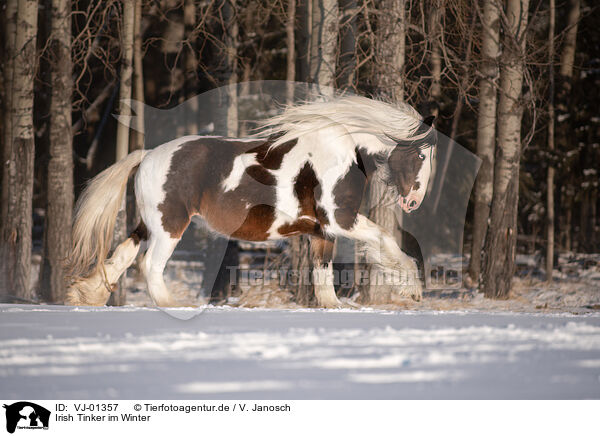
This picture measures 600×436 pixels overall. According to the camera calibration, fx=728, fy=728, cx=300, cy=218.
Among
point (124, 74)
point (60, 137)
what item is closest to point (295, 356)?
point (60, 137)

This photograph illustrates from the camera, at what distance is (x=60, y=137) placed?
9.65 meters

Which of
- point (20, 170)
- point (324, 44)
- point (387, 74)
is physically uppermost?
point (324, 44)

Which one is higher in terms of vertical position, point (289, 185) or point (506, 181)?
point (506, 181)

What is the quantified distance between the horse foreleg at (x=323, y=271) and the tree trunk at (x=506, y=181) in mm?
3487

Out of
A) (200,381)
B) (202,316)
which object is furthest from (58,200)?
(200,381)

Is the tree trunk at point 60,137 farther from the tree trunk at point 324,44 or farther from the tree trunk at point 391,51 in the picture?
the tree trunk at point 391,51

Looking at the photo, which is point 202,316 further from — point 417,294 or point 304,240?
point 304,240

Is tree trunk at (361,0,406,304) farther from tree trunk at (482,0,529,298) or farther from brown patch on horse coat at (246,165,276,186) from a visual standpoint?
brown patch on horse coat at (246,165,276,186)

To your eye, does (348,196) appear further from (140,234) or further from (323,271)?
(140,234)

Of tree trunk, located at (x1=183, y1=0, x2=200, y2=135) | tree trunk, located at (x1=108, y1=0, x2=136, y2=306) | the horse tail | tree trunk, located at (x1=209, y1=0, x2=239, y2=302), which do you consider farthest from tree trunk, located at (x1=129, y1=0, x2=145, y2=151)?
the horse tail

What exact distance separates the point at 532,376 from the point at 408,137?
11.1 feet

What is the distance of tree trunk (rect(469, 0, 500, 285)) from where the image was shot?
10391 millimetres

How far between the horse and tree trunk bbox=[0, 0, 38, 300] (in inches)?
112

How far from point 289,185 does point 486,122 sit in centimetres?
583
